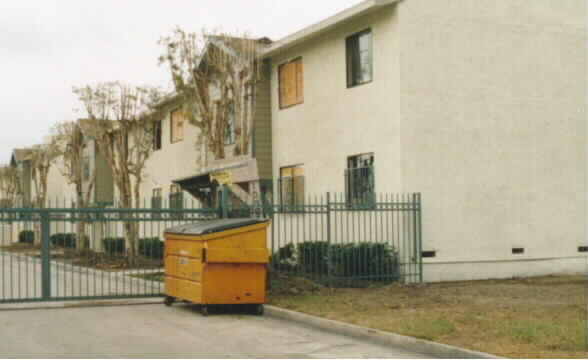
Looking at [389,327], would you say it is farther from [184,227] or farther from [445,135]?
[445,135]

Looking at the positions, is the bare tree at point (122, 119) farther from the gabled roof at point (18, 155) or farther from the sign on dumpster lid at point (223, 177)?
the gabled roof at point (18, 155)

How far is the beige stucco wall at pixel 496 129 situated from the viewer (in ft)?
61.3

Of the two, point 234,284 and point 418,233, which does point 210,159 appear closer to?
point 418,233

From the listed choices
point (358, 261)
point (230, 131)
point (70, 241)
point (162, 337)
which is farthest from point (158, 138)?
point (162, 337)

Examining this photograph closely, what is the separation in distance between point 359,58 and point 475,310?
8.70 meters

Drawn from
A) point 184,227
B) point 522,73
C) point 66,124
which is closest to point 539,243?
point 522,73

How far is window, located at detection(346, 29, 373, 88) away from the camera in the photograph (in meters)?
19.7

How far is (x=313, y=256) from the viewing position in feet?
61.4

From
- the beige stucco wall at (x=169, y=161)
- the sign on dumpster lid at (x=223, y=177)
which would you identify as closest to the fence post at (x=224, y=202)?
the sign on dumpster lid at (x=223, y=177)

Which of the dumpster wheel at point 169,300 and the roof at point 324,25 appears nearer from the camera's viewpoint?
the dumpster wheel at point 169,300

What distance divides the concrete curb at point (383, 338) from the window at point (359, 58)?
7743 mm

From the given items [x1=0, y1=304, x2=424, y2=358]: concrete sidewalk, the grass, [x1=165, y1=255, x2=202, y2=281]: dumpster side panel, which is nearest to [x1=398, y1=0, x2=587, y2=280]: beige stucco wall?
the grass

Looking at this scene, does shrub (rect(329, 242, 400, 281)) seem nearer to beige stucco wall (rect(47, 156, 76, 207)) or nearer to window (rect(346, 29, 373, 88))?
window (rect(346, 29, 373, 88))

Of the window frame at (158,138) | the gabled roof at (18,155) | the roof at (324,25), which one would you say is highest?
the roof at (324,25)
